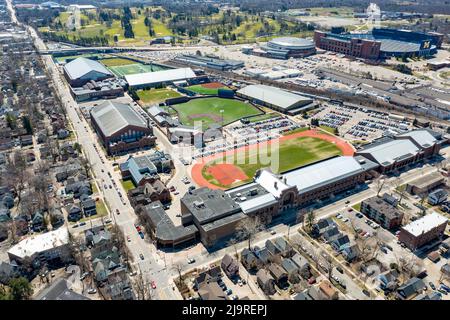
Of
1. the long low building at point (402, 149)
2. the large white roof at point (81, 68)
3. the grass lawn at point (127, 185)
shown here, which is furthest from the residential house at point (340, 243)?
the large white roof at point (81, 68)

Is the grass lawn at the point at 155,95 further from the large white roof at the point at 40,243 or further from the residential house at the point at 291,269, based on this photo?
the residential house at the point at 291,269

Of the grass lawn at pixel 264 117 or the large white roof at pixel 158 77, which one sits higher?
the large white roof at pixel 158 77

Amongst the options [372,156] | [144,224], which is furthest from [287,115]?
[144,224]

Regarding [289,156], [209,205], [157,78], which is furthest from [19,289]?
[157,78]

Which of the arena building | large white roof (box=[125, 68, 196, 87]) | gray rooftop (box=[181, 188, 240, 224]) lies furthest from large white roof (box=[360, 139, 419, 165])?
large white roof (box=[125, 68, 196, 87])

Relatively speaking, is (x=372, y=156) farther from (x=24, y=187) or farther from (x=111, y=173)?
(x=24, y=187)

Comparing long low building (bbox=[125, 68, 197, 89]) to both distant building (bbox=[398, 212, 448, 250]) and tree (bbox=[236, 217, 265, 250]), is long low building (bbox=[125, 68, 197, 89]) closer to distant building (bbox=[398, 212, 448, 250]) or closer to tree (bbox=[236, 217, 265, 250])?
tree (bbox=[236, 217, 265, 250])

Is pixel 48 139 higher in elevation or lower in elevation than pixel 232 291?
higher
